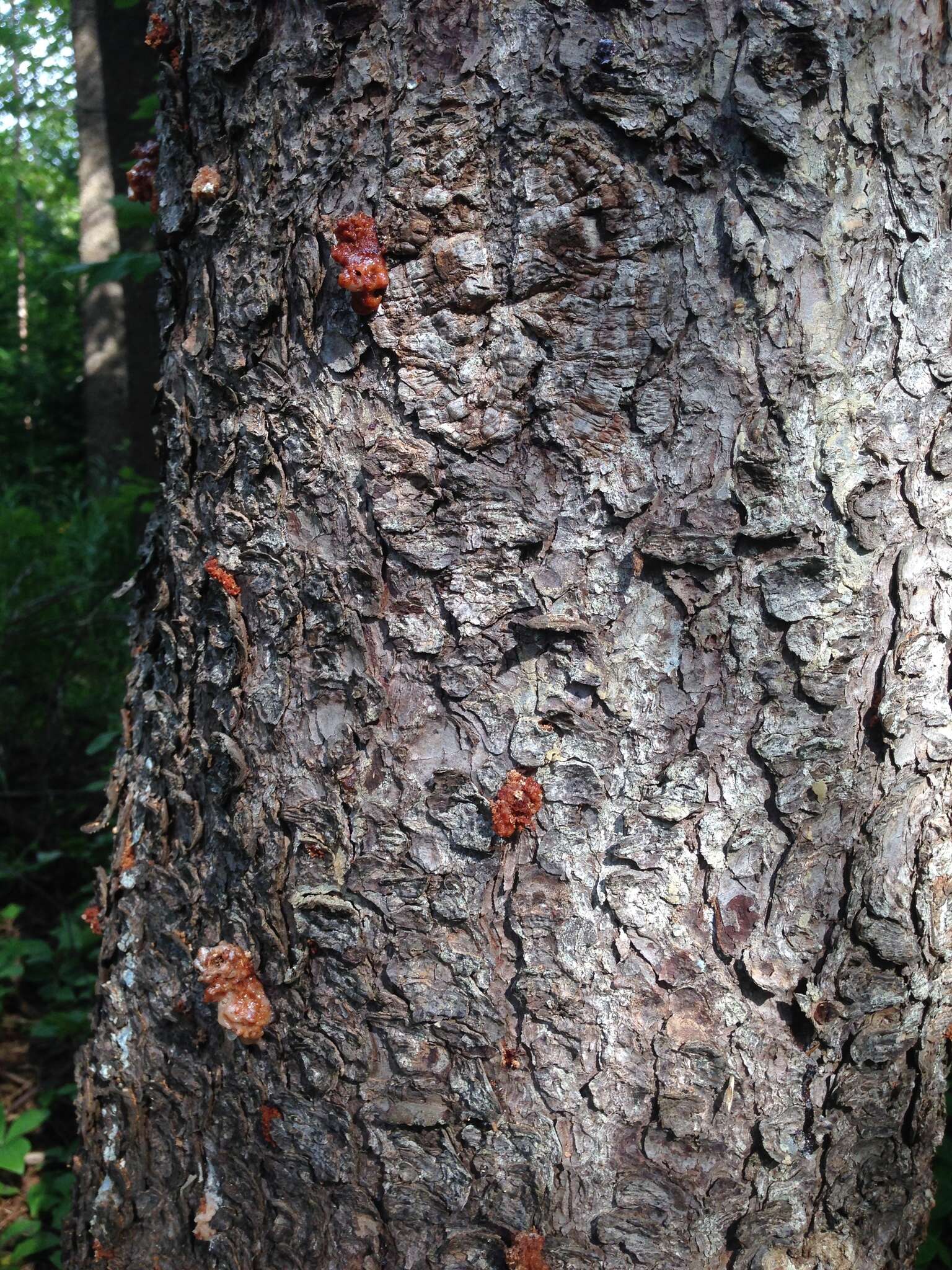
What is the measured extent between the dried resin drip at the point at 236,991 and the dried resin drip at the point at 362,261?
94 cm

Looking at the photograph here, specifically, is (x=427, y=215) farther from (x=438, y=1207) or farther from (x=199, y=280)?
(x=438, y=1207)

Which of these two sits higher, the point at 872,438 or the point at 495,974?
the point at 872,438

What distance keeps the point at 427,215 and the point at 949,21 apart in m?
0.70

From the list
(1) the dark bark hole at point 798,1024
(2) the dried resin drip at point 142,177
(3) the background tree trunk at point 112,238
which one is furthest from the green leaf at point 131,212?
(1) the dark bark hole at point 798,1024

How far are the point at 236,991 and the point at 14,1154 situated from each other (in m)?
1.64

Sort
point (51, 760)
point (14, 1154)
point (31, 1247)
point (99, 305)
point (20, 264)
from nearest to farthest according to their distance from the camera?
point (31, 1247) < point (14, 1154) < point (51, 760) < point (99, 305) < point (20, 264)

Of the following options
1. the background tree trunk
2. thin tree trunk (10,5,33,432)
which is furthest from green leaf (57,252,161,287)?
thin tree trunk (10,5,33,432)

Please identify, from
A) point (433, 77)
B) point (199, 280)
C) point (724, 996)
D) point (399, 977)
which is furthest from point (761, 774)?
point (199, 280)

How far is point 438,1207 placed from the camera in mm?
1216

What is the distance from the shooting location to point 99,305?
880cm

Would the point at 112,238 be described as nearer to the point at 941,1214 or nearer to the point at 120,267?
the point at 120,267

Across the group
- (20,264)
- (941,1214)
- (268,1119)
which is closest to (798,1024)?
(268,1119)

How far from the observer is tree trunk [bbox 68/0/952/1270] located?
108 centimetres

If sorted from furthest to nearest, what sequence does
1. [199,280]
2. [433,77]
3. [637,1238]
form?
[199,280]
[637,1238]
[433,77]
